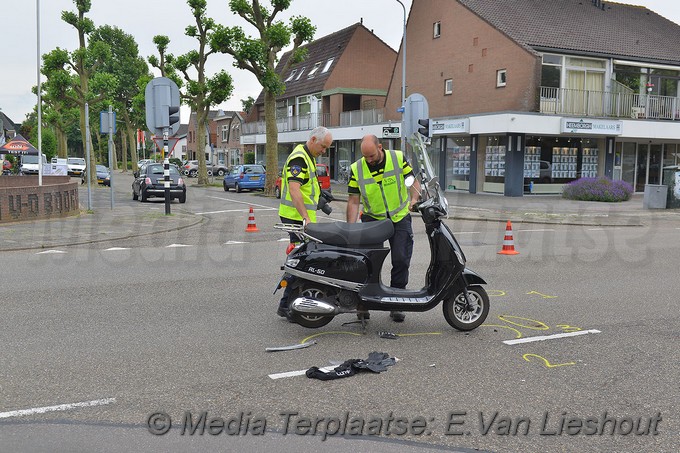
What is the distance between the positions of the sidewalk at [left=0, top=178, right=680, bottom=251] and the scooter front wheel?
28.6 feet

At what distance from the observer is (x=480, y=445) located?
3672 mm

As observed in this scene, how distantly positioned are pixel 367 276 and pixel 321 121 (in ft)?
127

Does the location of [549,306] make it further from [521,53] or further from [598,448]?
[521,53]

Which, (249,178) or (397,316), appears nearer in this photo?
(397,316)

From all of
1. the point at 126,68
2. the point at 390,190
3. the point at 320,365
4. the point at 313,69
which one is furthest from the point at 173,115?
the point at 126,68

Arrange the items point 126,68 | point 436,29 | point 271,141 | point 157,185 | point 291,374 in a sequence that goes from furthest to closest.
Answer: point 126,68, point 436,29, point 271,141, point 157,185, point 291,374

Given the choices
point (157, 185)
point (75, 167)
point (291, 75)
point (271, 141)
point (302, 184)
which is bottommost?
point (157, 185)

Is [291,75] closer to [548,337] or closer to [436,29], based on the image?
[436,29]

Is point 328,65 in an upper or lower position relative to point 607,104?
upper

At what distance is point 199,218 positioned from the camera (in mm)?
17906

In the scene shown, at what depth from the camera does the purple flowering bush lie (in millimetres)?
24156

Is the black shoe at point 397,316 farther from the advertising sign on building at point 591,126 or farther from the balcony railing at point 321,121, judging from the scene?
the balcony railing at point 321,121

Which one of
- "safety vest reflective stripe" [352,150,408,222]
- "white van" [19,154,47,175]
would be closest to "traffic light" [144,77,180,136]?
"safety vest reflective stripe" [352,150,408,222]

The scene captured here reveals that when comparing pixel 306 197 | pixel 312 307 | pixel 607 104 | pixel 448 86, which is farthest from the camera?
pixel 448 86
